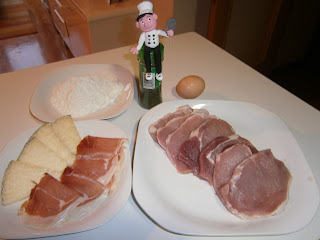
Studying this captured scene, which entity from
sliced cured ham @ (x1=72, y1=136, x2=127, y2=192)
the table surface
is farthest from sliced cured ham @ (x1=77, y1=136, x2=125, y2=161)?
the table surface

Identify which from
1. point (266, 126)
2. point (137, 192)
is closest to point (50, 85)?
point (137, 192)

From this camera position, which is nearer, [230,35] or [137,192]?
[137,192]

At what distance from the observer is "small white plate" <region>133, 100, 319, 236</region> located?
0.71 m

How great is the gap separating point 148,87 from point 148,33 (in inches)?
9.9

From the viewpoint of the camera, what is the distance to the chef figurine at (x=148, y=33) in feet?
2.93

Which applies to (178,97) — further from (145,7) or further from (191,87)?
(145,7)

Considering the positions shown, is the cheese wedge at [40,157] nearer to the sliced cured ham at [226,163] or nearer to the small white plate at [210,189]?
the small white plate at [210,189]

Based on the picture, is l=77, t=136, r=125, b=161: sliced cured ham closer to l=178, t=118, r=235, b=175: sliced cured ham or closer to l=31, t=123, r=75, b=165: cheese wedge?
l=31, t=123, r=75, b=165: cheese wedge

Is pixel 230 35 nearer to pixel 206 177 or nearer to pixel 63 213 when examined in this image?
pixel 206 177

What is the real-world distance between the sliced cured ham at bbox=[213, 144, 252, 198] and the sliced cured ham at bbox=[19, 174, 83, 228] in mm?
475

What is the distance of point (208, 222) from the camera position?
0.75 meters

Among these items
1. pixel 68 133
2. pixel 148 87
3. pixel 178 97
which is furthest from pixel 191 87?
pixel 68 133

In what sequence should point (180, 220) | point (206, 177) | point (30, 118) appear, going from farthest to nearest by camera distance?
point (30, 118)
point (206, 177)
point (180, 220)

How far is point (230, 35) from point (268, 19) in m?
0.56
